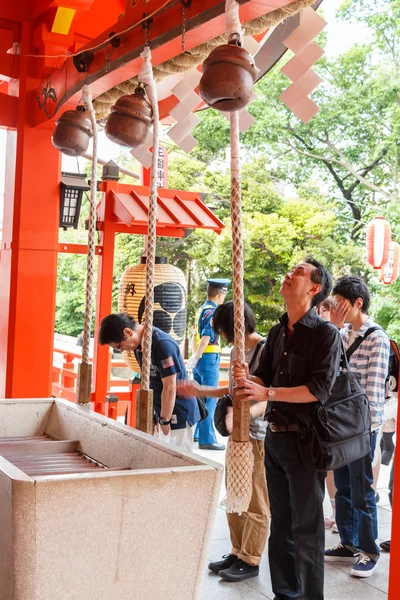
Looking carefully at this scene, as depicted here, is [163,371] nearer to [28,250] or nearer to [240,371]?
[240,371]

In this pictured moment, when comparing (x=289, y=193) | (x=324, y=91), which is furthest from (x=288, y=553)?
(x=324, y=91)

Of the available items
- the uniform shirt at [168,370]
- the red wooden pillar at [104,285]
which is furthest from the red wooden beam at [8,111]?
the uniform shirt at [168,370]

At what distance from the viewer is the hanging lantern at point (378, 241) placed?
33.1 ft

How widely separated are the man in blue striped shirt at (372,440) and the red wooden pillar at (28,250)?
2386mm

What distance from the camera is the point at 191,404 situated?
13.2ft

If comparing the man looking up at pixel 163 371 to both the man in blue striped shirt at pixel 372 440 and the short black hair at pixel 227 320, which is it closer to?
the short black hair at pixel 227 320

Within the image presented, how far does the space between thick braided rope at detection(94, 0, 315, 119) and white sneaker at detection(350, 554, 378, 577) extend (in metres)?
2.64

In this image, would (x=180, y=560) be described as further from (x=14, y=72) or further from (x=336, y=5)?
(x=336, y=5)

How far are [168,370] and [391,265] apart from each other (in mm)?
8014

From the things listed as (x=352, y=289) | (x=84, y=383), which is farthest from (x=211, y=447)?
(x=84, y=383)

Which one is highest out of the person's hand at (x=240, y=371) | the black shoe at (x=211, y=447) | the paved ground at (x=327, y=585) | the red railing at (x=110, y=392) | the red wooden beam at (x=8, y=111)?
the red wooden beam at (x=8, y=111)

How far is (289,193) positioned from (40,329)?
1041 cm

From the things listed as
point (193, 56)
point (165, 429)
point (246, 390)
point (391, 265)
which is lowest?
point (165, 429)

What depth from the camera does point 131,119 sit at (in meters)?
2.78
